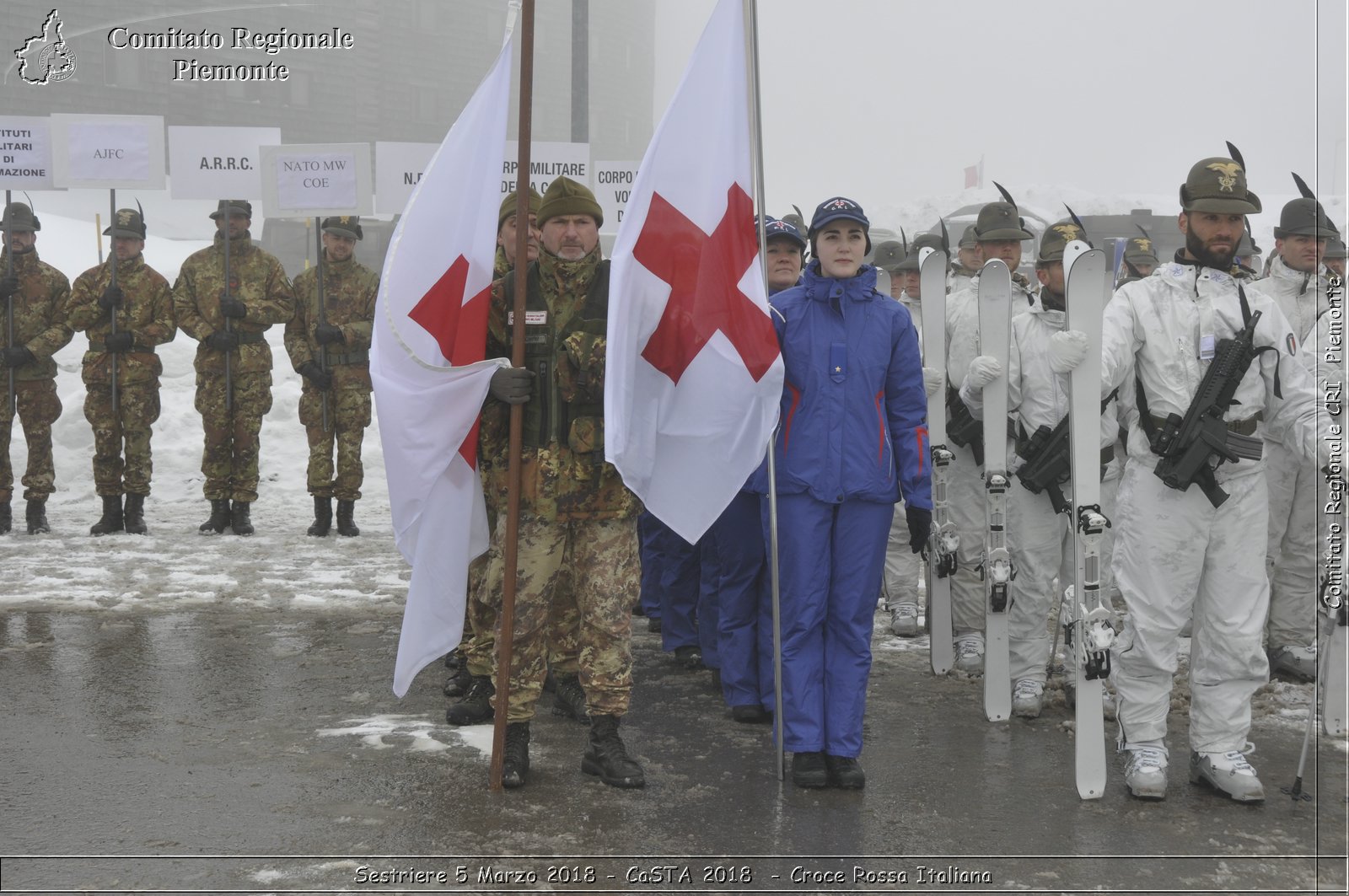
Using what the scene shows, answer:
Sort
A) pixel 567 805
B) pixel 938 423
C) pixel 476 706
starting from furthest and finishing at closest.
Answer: pixel 938 423
pixel 476 706
pixel 567 805

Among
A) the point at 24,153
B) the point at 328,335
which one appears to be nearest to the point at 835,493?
the point at 328,335

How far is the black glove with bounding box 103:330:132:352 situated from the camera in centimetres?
1054

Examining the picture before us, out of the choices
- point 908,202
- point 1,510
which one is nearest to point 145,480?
point 1,510

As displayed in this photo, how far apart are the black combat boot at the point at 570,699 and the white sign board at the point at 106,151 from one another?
6812 mm

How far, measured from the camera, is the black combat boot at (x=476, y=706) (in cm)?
578

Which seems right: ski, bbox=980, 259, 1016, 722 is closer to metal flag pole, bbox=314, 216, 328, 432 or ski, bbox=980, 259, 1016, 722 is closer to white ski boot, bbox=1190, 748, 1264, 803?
white ski boot, bbox=1190, 748, 1264, 803

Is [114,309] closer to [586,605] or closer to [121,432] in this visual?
[121,432]

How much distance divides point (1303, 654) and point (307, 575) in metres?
6.44

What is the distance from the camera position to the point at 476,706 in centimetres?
584

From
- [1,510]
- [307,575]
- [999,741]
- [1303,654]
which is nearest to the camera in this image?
[999,741]

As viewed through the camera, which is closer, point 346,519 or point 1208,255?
point 1208,255

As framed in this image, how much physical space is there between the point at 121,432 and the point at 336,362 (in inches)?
73.1

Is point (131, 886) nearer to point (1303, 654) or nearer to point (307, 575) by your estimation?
point (307, 575)

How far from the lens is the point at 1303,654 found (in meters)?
7.05
